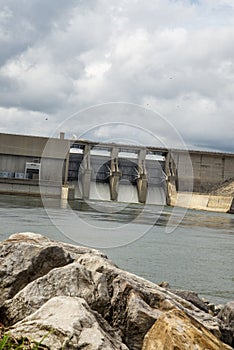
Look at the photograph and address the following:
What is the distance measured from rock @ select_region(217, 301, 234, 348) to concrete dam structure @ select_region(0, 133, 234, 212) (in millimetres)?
52471

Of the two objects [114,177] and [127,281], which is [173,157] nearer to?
[114,177]

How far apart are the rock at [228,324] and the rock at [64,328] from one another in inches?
106

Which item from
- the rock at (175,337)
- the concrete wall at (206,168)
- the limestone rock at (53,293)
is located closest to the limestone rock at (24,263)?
the limestone rock at (53,293)

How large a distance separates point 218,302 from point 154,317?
7.11 metres

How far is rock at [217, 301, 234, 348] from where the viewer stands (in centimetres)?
600

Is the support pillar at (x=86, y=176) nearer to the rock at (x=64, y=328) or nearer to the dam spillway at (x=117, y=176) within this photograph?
the dam spillway at (x=117, y=176)

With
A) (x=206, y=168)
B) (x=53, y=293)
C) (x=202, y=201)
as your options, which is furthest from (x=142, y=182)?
(x=53, y=293)

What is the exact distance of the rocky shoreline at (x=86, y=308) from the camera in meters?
3.38

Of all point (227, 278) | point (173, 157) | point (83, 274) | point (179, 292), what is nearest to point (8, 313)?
point (83, 274)

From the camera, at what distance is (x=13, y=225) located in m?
23.8

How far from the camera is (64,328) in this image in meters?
3.31

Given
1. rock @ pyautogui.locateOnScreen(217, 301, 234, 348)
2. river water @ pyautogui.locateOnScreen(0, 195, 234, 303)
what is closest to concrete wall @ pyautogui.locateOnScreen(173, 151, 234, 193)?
river water @ pyautogui.locateOnScreen(0, 195, 234, 303)

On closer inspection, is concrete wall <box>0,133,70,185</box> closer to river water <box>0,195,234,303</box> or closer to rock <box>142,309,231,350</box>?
river water <box>0,195,234,303</box>

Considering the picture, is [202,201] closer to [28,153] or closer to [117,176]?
[117,176]
